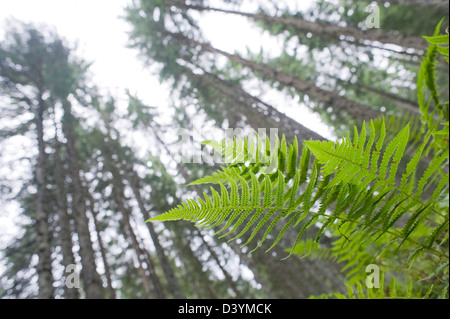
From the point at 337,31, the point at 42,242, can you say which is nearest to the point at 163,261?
the point at 42,242

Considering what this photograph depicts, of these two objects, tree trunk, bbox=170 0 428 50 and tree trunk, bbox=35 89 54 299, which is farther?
tree trunk, bbox=170 0 428 50

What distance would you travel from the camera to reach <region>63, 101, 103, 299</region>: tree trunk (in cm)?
864

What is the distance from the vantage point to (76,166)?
1226 centimetres

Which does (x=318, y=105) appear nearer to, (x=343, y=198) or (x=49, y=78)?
(x=49, y=78)

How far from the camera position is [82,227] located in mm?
9984

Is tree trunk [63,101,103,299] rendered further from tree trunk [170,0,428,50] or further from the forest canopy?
tree trunk [170,0,428,50]

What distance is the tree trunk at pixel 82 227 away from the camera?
28.4ft

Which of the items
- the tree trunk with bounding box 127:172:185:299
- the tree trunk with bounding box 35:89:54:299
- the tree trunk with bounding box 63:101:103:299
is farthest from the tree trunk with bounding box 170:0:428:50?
the tree trunk with bounding box 35:89:54:299

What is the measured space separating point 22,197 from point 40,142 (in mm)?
2727

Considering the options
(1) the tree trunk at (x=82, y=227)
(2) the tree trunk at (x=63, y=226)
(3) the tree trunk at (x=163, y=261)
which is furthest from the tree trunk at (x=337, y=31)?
(2) the tree trunk at (x=63, y=226)

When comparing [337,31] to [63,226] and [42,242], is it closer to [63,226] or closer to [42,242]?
[42,242]

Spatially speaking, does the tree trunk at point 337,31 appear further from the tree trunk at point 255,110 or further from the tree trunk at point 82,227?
the tree trunk at point 82,227

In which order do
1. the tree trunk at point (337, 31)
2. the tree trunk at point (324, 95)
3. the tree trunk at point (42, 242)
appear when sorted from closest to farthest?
1. the tree trunk at point (42, 242)
2. the tree trunk at point (337, 31)
3. the tree trunk at point (324, 95)
